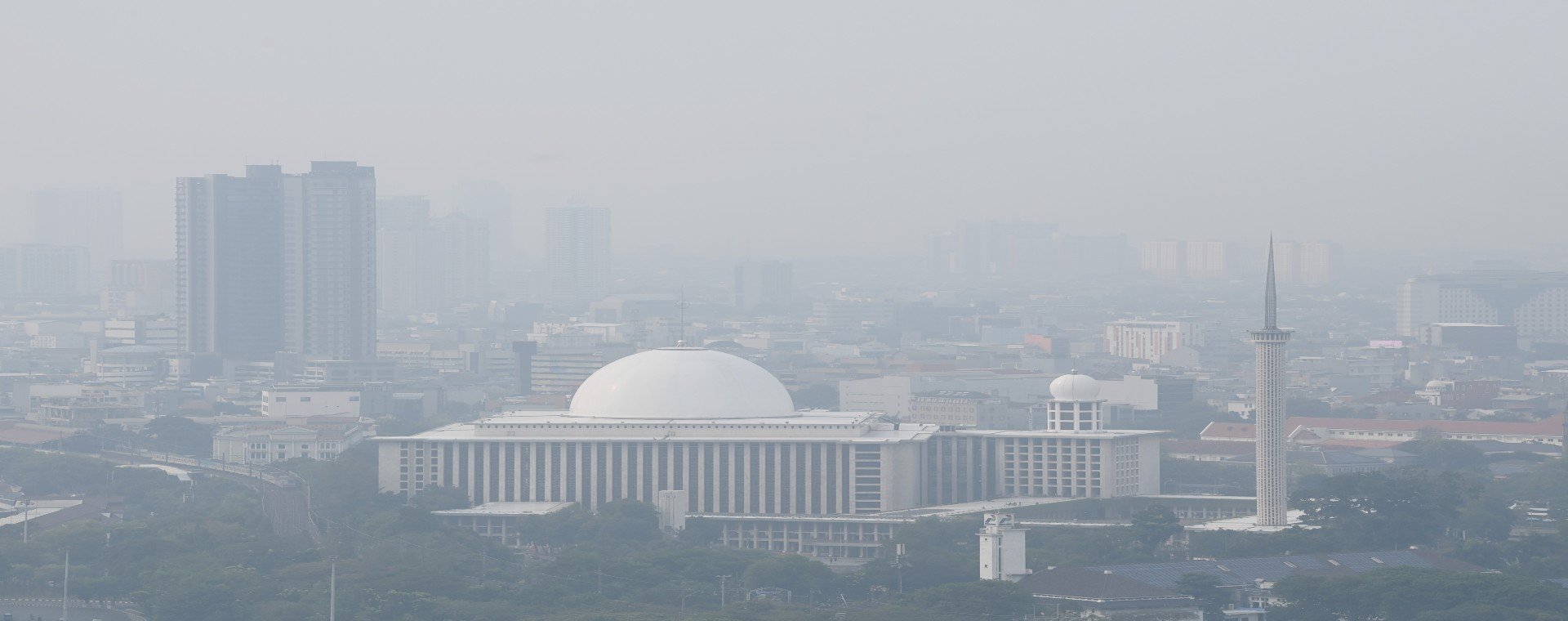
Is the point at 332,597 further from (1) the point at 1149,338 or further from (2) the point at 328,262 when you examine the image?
(1) the point at 1149,338

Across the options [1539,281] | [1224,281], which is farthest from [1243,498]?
[1224,281]

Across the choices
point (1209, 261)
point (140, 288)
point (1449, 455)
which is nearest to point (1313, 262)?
point (1209, 261)

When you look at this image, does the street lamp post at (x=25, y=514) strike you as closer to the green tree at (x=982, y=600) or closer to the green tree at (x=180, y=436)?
the green tree at (x=180, y=436)

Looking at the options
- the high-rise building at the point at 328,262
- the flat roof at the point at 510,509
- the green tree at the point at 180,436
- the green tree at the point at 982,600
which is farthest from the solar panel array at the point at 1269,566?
the high-rise building at the point at 328,262

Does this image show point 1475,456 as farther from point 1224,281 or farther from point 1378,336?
point 1224,281

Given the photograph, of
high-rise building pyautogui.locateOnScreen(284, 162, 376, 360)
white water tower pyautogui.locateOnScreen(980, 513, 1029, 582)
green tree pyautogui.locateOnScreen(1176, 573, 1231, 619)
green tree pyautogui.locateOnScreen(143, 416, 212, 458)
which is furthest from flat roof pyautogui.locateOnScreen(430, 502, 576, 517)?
high-rise building pyautogui.locateOnScreen(284, 162, 376, 360)

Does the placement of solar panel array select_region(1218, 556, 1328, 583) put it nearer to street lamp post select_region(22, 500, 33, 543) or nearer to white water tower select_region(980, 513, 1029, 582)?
white water tower select_region(980, 513, 1029, 582)
